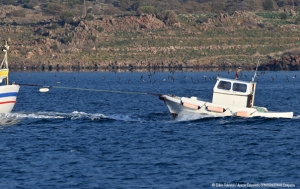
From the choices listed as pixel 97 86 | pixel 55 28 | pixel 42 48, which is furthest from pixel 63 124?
pixel 55 28

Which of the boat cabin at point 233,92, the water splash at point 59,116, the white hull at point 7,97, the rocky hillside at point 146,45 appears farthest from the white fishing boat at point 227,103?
the rocky hillside at point 146,45

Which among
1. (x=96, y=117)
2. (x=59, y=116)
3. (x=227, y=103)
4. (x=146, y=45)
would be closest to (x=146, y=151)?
(x=227, y=103)

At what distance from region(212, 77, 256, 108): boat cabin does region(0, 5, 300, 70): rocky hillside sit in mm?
114471

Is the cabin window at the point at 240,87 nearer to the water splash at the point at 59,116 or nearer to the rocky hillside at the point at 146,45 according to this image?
the water splash at the point at 59,116

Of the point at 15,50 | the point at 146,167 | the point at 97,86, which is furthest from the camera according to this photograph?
the point at 15,50

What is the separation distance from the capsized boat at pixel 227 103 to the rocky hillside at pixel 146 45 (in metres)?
114

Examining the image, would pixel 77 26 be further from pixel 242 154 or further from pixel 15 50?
pixel 242 154

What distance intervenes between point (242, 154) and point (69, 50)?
14387 cm

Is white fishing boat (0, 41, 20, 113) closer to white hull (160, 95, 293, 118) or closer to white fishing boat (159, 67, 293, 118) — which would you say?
white fishing boat (159, 67, 293, 118)

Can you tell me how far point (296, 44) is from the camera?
18688 cm

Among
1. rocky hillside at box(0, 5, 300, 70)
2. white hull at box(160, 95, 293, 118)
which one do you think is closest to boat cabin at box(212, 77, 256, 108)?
white hull at box(160, 95, 293, 118)

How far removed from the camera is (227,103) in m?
57.0

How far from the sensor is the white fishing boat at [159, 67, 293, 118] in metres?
56.3

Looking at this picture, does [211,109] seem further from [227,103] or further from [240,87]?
[240,87]
